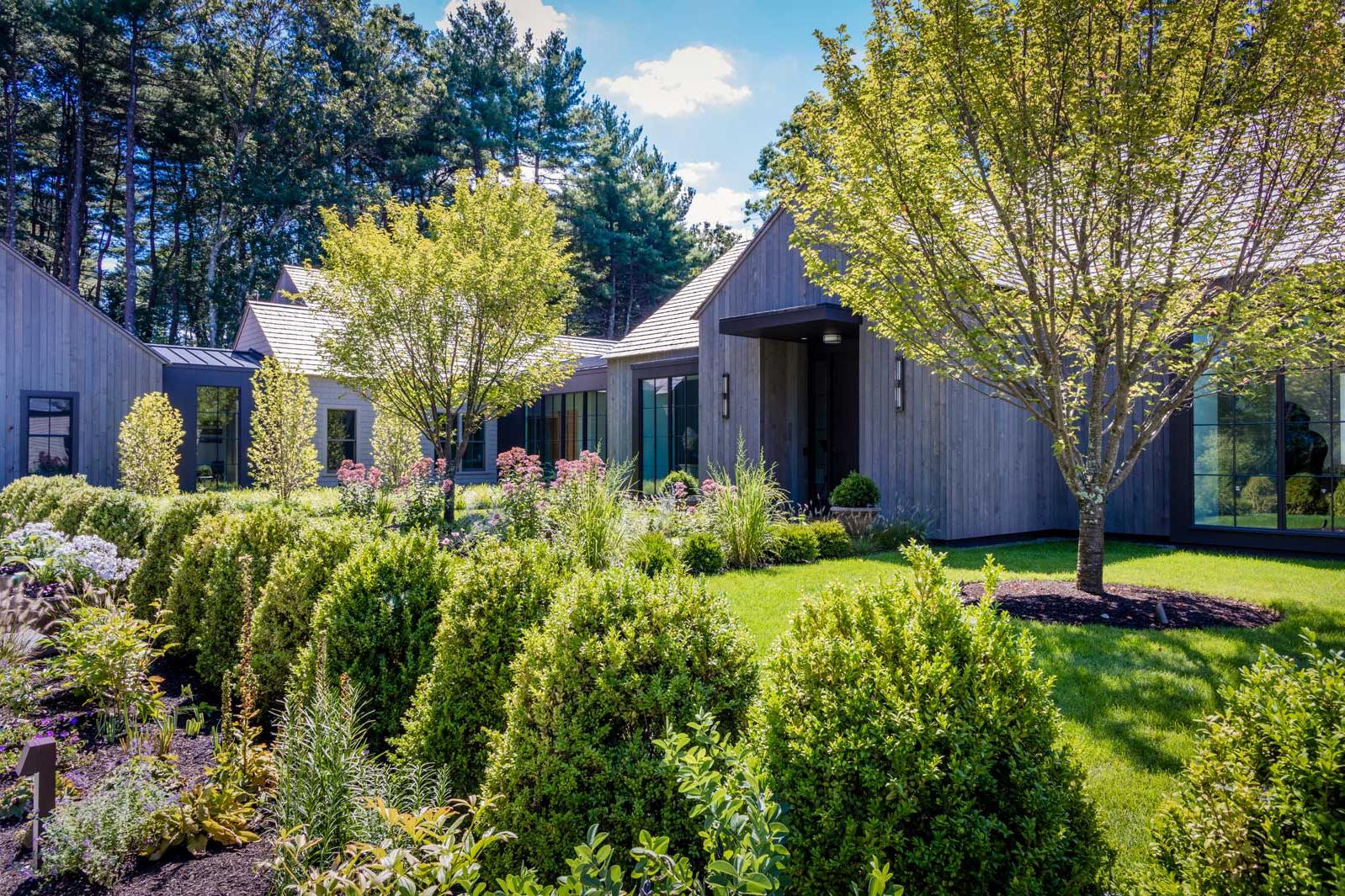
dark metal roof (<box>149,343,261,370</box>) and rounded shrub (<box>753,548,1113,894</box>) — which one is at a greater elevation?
dark metal roof (<box>149,343,261,370</box>)

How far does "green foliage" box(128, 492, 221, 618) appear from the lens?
5.72 meters

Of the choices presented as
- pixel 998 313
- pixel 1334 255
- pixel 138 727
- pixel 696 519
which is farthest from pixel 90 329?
pixel 1334 255

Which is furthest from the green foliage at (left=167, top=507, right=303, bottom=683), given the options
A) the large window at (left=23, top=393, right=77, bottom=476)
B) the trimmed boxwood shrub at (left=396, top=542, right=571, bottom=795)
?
the large window at (left=23, top=393, right=77, bottom=476)

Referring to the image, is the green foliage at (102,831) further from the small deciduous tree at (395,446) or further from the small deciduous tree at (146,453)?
the small deciduous tree at (395,446)

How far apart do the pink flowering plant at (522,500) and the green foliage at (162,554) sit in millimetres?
2650

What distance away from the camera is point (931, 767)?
1703mm

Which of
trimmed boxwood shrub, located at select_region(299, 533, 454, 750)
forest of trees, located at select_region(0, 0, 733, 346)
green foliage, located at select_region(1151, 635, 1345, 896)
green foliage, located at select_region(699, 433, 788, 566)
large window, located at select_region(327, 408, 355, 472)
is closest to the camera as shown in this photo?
green foliage, located at select_region(1151, 635, 1345, 896)

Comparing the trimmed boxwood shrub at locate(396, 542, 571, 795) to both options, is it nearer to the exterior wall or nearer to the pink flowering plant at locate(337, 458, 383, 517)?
the pink flowering plant at locate(337, 458, 383, 517)

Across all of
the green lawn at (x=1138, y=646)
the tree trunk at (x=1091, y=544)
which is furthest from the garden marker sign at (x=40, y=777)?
the tree trunk at (x=1091, y=544)

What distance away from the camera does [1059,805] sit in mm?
1753

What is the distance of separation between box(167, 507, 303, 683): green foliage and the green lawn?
9.21 ft

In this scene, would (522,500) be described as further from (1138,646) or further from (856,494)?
(1138,646)

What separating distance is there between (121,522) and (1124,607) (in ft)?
27.4

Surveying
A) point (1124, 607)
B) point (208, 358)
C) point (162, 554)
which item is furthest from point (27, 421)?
point (1124, 607)
